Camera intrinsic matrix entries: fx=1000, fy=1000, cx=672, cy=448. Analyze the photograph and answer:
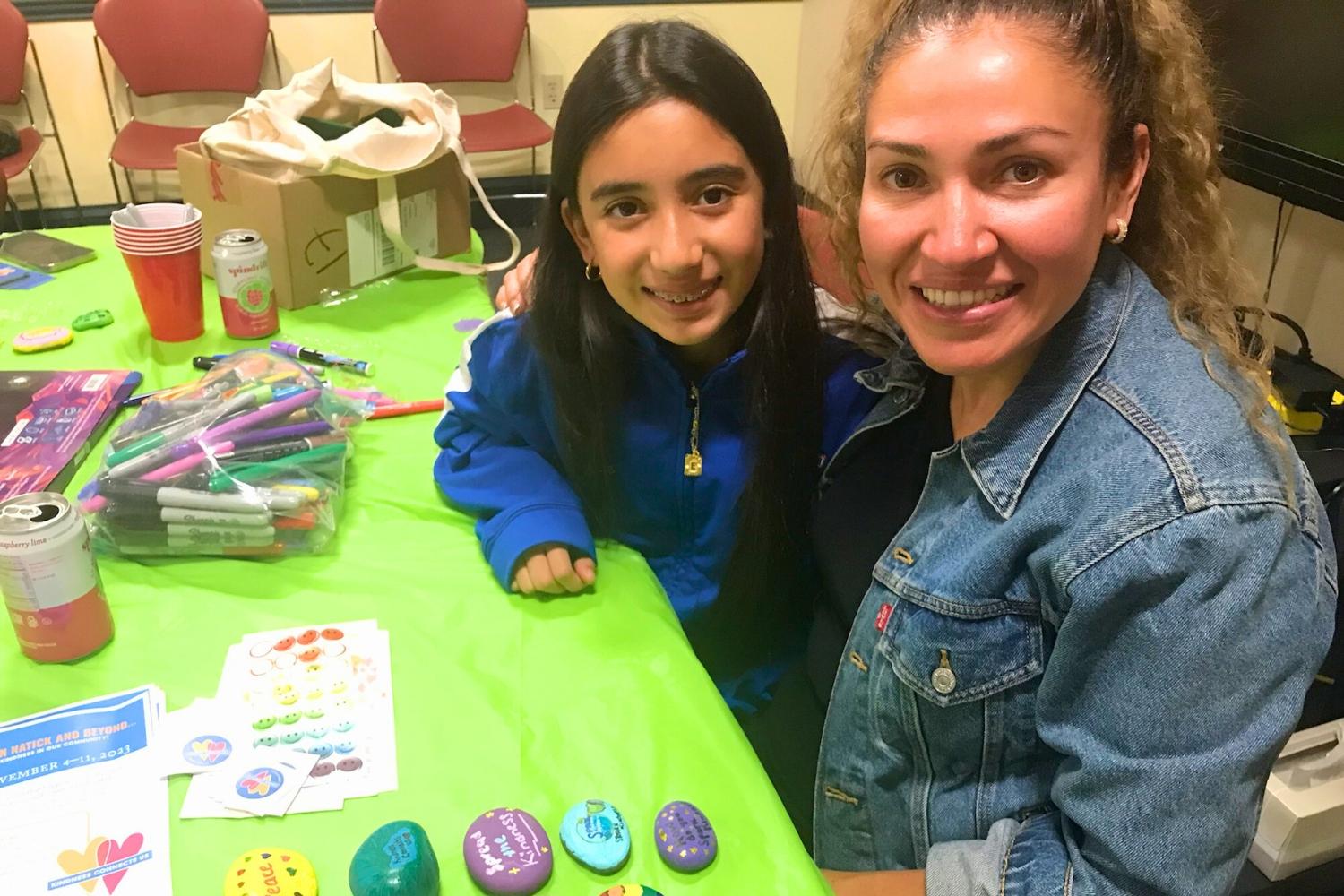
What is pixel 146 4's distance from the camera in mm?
3107

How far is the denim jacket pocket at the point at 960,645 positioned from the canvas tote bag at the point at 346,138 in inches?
43.9

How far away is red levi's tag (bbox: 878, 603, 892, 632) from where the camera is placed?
34.6 inches

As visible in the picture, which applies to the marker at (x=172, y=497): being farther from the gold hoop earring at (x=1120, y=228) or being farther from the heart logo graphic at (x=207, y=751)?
the gold hoop earring at (x=1120, y=228)

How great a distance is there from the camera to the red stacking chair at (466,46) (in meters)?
3.31

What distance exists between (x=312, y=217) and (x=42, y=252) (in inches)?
22.1

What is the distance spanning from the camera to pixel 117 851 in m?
0.73

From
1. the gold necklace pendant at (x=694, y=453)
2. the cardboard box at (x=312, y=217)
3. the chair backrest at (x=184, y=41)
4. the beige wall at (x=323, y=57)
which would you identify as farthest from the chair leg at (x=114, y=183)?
the gold necklace pendant at (x=694, y=453)

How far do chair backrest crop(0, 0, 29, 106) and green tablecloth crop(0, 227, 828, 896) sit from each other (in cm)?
261

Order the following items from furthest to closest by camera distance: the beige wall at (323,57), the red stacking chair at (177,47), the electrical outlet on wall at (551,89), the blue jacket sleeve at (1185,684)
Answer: the electrical outlet on wall at (551,89)
the beige wall at (323,57)
the red stacking chair at (177,47)
the blue jacket sleeve at (1185,684)

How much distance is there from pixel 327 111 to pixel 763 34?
8.13 ft

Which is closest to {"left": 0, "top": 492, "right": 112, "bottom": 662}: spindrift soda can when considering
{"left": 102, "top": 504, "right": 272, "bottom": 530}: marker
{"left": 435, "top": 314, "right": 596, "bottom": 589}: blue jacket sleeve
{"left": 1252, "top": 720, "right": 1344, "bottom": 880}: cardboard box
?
{"left": 102, "top": 504, "right": 272, "bottom": 530}: marker

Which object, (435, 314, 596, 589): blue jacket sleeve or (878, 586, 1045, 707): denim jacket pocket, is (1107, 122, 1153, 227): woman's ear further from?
(435, 314, 596, 589): blue jacket sleeve

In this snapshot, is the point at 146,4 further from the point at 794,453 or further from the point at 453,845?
the point at 453,845

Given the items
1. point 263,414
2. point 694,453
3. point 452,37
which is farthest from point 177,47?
point 694,453
